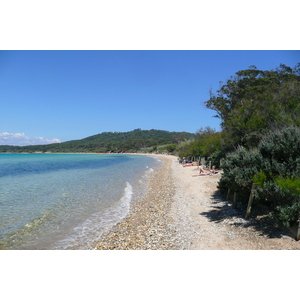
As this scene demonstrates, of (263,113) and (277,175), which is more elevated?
(263,113)

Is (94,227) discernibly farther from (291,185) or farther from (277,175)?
(291,185)

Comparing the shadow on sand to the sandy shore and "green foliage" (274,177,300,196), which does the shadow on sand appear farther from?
"green foliage" (274,177,300,196)

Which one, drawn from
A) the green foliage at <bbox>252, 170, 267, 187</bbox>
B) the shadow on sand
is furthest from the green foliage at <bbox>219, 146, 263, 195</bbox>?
the shadow on sand

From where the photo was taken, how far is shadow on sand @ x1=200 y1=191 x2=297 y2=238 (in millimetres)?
6691

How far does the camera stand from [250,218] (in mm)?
8211

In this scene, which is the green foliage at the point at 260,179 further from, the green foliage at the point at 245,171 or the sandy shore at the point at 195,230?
the sandy shore at the point at 195,230

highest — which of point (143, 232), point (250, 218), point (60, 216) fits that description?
point (250, 218)

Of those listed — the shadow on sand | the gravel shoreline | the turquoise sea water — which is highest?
the shadow on sand

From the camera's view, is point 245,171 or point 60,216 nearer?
point 245,171

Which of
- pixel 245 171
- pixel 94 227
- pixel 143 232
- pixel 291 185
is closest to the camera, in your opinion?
pixel 291 185

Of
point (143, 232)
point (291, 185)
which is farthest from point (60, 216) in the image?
point (291, 185)

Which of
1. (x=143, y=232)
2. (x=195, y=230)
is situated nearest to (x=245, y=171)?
(x=195, y=230)

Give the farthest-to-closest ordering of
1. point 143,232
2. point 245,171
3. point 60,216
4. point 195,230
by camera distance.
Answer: point 60,216 < point 245,171 < point 143,232 < point 195,230
